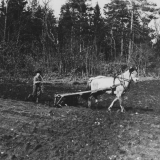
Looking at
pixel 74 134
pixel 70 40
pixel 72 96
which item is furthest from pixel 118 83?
pixel 70 40

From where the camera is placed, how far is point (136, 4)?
40.7 metres

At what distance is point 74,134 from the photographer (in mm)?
8320

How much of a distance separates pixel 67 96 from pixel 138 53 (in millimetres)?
28267

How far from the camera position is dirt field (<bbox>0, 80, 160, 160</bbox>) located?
7.11 metres

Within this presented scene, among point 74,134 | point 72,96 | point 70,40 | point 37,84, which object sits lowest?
point 74,134

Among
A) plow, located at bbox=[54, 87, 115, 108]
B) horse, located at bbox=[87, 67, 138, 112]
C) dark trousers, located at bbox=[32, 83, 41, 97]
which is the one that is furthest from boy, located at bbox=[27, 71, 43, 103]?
horse, located at bbox=[87, 67, 138, 112]

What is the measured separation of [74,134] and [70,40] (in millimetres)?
27994

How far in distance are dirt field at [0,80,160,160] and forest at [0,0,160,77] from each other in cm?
1541

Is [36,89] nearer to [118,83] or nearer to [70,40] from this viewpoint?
[118,83]

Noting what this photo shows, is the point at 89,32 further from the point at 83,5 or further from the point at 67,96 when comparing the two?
the point at 67,96

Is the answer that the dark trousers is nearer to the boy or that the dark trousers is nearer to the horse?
the boy

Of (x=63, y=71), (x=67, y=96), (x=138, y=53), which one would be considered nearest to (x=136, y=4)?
(x=138, y=53)

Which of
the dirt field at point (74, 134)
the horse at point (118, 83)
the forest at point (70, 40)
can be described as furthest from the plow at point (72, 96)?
the forest at point (70, 40)

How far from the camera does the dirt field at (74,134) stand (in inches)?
280
